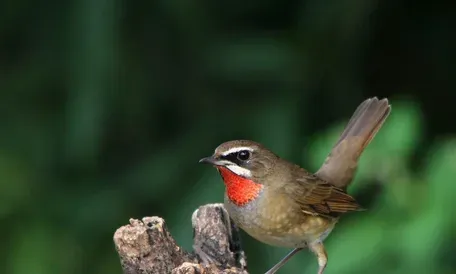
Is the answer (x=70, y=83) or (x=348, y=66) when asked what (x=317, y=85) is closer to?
(x=348, y=66)

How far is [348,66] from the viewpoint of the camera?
7387 millimetres

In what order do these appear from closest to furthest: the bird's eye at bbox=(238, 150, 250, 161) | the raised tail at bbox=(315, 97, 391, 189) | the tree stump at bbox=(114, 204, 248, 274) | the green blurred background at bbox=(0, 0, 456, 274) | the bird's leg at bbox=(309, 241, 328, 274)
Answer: the tree stump at bbox=(114, 204, 248, 274), the bird's eye at bbox=(238, 150, 250, 161), the bird's leg at bbox=(309, 241, 328, 274), the raised tail at bbox=(315, 97, 391, 189), the green blurred background at bbox=(0, 0, 456, 274)

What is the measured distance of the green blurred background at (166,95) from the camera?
6.82m

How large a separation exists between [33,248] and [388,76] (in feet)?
9.60

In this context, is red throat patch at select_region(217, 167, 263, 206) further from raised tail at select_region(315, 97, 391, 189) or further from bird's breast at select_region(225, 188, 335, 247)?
raised tail at select_region(315, 97, 391, 189)

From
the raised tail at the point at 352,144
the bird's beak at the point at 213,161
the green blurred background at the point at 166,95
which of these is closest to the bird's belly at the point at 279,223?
the bird's beak at the point at 213,161

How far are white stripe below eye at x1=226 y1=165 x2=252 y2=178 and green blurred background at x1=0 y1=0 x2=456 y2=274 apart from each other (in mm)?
1274

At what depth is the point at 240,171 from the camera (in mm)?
5211

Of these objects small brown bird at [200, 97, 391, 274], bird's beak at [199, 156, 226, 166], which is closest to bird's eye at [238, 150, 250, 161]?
small brown bird at [200, 97, 391, 274]

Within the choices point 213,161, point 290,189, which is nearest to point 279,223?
point 290,189

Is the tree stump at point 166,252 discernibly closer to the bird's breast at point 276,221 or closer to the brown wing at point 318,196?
the bird's breast at point 276,221

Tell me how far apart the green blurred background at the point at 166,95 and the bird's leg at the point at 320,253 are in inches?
32.2

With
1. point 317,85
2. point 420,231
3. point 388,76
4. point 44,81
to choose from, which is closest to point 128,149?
point 44,81

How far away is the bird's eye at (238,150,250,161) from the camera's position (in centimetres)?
515
